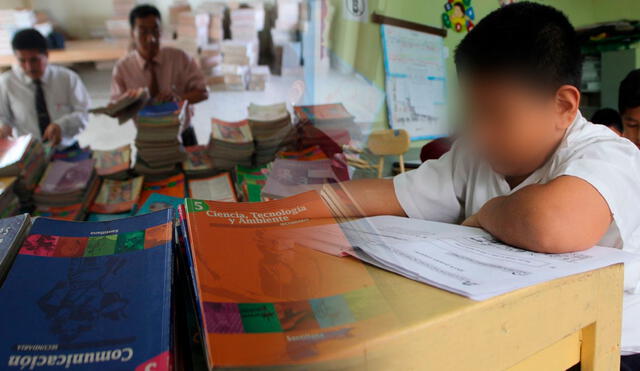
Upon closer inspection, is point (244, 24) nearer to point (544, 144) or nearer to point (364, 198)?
point (364, 198)

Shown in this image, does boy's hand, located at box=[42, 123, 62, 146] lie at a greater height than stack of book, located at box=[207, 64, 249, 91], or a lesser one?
lesser

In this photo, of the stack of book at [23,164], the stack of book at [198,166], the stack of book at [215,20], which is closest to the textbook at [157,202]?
the stack of book at [198,166]

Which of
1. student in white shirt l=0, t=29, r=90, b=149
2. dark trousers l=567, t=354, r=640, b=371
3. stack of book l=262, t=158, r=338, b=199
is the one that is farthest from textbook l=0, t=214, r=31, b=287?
student in white shirt l=0, t=29, r=90, b=149

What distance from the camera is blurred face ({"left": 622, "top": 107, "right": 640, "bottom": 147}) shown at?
1.08 meters

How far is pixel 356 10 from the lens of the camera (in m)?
0.83

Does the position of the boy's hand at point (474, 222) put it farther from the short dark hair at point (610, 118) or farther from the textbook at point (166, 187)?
the textbook at point (166, 187)

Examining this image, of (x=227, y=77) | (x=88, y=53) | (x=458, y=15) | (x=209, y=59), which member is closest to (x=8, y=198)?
(x=458, y=15)

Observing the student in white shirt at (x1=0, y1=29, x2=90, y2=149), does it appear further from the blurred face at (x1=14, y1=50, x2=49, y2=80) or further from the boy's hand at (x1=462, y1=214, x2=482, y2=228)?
the boy's hand at (x1=462, y1=214, x2=482, y2=228)

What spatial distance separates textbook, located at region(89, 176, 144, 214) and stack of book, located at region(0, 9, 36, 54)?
11.9 feet

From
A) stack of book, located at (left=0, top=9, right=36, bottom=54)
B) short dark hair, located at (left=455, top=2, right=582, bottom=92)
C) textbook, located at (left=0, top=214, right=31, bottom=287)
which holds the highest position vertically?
stack of book, located at (left=0, top=9, right=36, bottom=54)

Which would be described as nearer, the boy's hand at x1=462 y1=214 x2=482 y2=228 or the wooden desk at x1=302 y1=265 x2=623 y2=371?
the wooden desk at x1=302 y1=265 x2=623 y2=371

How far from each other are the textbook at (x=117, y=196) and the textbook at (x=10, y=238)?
112 centimetres

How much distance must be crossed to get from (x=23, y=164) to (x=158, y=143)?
17.7 inches

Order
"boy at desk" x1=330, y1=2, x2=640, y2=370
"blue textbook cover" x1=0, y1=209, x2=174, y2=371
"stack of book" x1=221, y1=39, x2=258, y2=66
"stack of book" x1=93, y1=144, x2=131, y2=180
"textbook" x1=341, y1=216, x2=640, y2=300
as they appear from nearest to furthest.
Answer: "blue textbook cover" x1=0, y1=209, x2=174, y2=371
"textbook" x1=341, y1=216, x2=640, y2=300
"boy at desk" x1=330, y1=2, x2=640, y2=370
"stack of book" x1=93, y1=144, x2=131, y2=180
"stack of book" x1=221, y1=39, x2=258, y2=66
